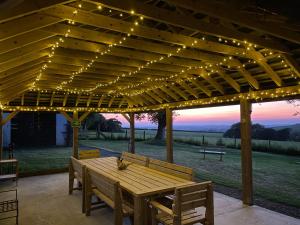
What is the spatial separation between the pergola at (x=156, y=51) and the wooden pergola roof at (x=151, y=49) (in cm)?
1

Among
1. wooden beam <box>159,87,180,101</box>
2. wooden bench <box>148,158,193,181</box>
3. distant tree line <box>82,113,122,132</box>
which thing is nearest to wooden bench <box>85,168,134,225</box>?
wooden bench <box>148,158,193,181</box>

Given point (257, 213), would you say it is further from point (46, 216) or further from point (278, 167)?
point (278, 167)

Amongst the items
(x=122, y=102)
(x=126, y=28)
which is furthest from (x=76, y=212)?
(x=122, y=102)

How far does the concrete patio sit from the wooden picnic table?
97 cm

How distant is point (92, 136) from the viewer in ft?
90.0

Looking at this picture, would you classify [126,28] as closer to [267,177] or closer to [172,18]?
[172,18]

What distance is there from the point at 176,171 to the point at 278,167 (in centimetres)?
820

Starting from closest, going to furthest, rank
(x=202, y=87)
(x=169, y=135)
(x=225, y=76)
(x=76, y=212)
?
(x=76, y=212), (x=225, y=76), (x=202, y=87), (x=169, y=135)

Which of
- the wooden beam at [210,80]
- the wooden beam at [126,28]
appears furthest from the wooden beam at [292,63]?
the wooden beam at [210,80]

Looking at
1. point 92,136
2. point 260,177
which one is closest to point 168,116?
point 260,177

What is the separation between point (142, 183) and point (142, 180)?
219 mm

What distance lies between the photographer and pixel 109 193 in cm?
434

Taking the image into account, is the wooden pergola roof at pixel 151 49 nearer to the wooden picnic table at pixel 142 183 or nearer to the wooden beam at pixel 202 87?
the wooden beam at pixel 202 87

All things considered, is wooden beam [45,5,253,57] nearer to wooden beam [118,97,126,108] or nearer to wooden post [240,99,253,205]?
wooden post [240,99,253,205]
